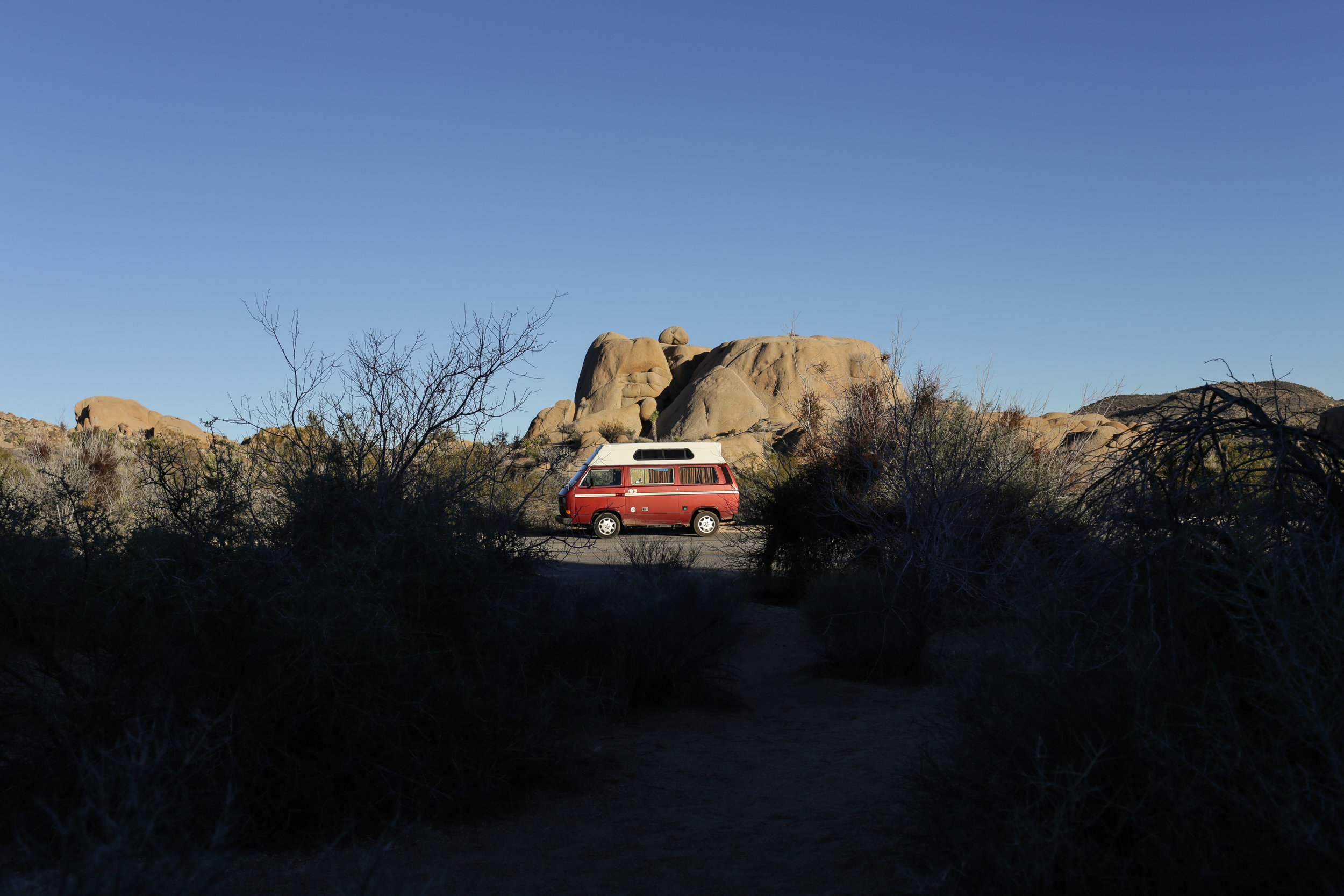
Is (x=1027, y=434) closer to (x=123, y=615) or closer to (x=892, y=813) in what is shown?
(x=892, y=813)

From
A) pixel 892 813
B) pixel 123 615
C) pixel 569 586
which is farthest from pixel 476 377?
pixel 892 813

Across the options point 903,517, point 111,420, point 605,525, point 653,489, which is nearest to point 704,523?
point 653,489

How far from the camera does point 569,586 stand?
348 inches

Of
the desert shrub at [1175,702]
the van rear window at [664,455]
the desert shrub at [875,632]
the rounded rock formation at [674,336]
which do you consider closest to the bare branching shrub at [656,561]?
the desert shrub at [875,632]

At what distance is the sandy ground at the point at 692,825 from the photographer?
4406 mm

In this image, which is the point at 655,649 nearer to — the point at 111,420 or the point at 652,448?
the point at 652,448

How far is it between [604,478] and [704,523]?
9.21 feet

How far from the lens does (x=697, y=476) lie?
77.1ft

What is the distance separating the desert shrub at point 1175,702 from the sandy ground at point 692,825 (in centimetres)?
73

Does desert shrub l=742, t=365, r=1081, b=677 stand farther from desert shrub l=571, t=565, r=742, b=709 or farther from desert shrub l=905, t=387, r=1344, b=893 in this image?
desert shrub l=905, t=387, r=1344, b=893

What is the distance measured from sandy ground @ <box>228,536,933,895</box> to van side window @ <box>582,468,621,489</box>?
48.9ft

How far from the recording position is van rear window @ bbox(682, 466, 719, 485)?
77.0 feet

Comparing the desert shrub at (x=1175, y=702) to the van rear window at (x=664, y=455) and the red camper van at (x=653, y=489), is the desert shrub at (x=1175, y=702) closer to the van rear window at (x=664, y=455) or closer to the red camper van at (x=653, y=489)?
the red camper van at (x=653, y=489)

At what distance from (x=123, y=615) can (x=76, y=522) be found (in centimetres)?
86
